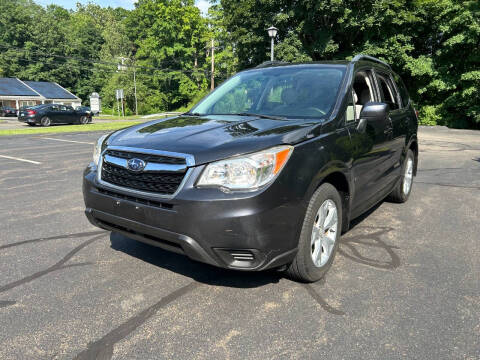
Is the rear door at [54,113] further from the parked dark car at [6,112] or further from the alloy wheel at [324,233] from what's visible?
the alloy wheel at [324,233]

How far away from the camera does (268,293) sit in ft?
9.52

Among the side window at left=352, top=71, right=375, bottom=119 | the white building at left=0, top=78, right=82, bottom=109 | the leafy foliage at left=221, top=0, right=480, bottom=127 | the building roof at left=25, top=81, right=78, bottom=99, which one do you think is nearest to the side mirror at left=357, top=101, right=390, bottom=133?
the side window at left=352, top=71, right=375, bottom=119

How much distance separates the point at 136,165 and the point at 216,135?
630mm

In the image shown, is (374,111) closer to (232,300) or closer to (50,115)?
(232,300)

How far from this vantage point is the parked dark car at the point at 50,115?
25609 millimetres

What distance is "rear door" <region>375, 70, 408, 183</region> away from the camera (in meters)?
4.44

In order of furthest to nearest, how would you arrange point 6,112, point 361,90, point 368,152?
1. point 6,112
2. point 361,90
3. point 368,152

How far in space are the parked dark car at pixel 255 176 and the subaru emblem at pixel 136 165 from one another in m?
0.01

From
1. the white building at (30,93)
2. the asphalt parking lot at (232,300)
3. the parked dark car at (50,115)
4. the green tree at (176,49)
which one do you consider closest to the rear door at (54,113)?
the parked dark car at (50,115)

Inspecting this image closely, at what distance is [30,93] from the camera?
5688 centimetres

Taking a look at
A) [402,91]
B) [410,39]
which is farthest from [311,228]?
→ [410,39]

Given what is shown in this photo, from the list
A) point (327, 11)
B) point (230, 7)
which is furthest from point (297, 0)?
point (230, 7)

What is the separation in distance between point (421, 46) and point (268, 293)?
27988 millimetres

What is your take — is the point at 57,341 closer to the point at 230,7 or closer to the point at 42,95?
the point at 230,7
